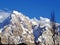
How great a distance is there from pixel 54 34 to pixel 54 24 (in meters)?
1.72

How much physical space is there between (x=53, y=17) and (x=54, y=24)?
1.23 meters

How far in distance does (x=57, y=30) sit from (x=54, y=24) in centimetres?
162

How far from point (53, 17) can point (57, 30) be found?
2.79 metres

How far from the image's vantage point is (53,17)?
1704 inches

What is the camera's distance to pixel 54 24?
1730 inches

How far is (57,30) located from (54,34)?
849mm

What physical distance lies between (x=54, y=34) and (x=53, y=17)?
2.94 m

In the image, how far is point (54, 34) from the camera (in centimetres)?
4478
